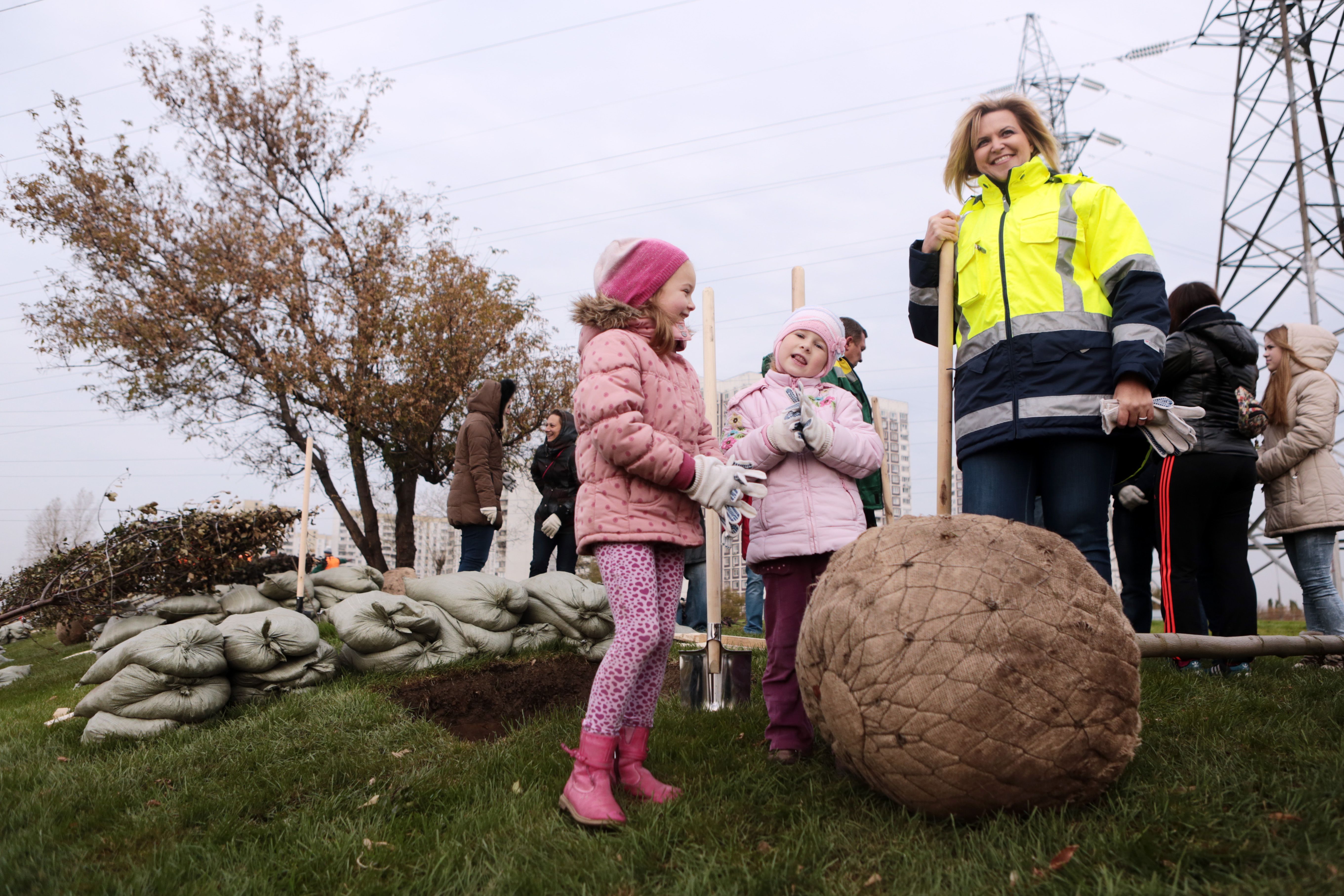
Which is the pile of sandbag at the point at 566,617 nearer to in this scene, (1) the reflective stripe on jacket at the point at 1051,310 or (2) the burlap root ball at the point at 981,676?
(1) the reflective stripe on jacket at the point at 1051,310

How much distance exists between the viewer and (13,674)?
8.73m

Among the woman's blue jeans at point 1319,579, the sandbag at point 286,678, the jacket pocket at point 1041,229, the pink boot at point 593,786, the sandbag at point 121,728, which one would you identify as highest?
the jacket pocket at point 1041,229

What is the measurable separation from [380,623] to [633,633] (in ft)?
10.8

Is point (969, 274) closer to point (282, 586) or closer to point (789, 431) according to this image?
point (789, 431)

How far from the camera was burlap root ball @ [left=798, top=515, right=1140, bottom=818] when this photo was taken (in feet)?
7.16

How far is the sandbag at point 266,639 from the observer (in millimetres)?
4828

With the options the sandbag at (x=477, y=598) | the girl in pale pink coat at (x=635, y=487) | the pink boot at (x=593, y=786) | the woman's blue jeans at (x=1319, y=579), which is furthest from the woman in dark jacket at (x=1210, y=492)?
the sandbag at (x=477, y=598)

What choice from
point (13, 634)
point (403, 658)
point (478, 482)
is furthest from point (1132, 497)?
point (13, 634)

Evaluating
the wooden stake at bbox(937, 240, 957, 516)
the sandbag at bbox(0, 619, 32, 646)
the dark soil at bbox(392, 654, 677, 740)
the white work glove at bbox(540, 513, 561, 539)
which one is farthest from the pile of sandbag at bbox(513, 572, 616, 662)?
the sandbag at bbox(0, 619, 32, 646)

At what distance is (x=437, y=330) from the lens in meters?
15.3

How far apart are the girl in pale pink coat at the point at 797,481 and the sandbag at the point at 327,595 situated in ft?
20.4

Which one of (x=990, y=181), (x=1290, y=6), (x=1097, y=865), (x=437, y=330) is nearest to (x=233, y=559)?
(x=990, y=181)

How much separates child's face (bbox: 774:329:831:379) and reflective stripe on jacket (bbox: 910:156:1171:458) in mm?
552

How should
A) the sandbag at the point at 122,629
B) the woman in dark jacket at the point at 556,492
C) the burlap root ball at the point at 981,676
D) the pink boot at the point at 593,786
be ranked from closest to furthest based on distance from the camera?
the burlap root ball at the point at 981,676, the pink boot at the point at 593,786, the sandbag at the point at 122,629, the woman in dark jacket at the point at 556,492
